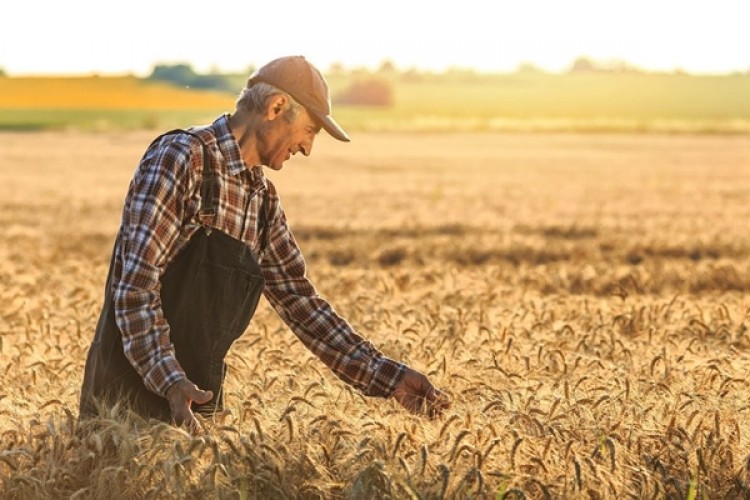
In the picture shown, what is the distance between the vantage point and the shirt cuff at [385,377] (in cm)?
603

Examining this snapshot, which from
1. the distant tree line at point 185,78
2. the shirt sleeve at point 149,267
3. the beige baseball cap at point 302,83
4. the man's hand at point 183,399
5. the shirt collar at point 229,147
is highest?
the beige baseball cap at point 302,83

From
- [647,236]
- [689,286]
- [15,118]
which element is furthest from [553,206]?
[15,118]

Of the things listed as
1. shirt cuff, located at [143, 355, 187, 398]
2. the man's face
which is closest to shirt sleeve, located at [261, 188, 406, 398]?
the man's face

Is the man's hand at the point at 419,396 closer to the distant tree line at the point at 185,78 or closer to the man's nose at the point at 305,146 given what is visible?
the man's nose at the point at 305,146

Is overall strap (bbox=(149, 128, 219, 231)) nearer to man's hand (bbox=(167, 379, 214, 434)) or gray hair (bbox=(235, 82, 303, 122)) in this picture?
gray hair (bbox=(235, 82, 303, 122))

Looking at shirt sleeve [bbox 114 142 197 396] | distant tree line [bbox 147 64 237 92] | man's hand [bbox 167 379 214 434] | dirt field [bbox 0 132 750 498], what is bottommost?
distant tree line [bbox 147 64 237 92]

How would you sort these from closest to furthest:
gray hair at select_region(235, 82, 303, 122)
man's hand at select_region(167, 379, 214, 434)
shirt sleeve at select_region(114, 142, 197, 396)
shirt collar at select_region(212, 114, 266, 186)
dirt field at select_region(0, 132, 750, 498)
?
dirt field at select_region(0, 132, 750, 498) → man's hand at select_region(167, 379, 214, 434) → shirt sleeve at select_region(114, 142, 197, 396) → gray hair at select_region(235, 82, 303, 122) → shirt collar at select_region(212, 114, 266, 186)

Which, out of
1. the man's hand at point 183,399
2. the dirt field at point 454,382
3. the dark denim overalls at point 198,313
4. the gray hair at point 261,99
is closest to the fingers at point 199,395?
the man's hand at point 183,399

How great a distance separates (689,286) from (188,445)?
27.3 feet

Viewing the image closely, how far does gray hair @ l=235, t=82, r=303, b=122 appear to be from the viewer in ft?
18.0

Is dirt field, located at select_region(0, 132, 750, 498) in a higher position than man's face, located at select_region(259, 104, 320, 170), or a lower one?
lower

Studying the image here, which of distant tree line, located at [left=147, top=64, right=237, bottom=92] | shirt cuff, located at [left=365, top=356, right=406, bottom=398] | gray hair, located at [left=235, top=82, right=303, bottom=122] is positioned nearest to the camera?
gray hair, located at [left=235, top=82, right=303, bottom=122]

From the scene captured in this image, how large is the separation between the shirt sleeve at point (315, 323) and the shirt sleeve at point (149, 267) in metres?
0.75

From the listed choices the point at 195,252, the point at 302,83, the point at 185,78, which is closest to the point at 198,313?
the point at 195,252
